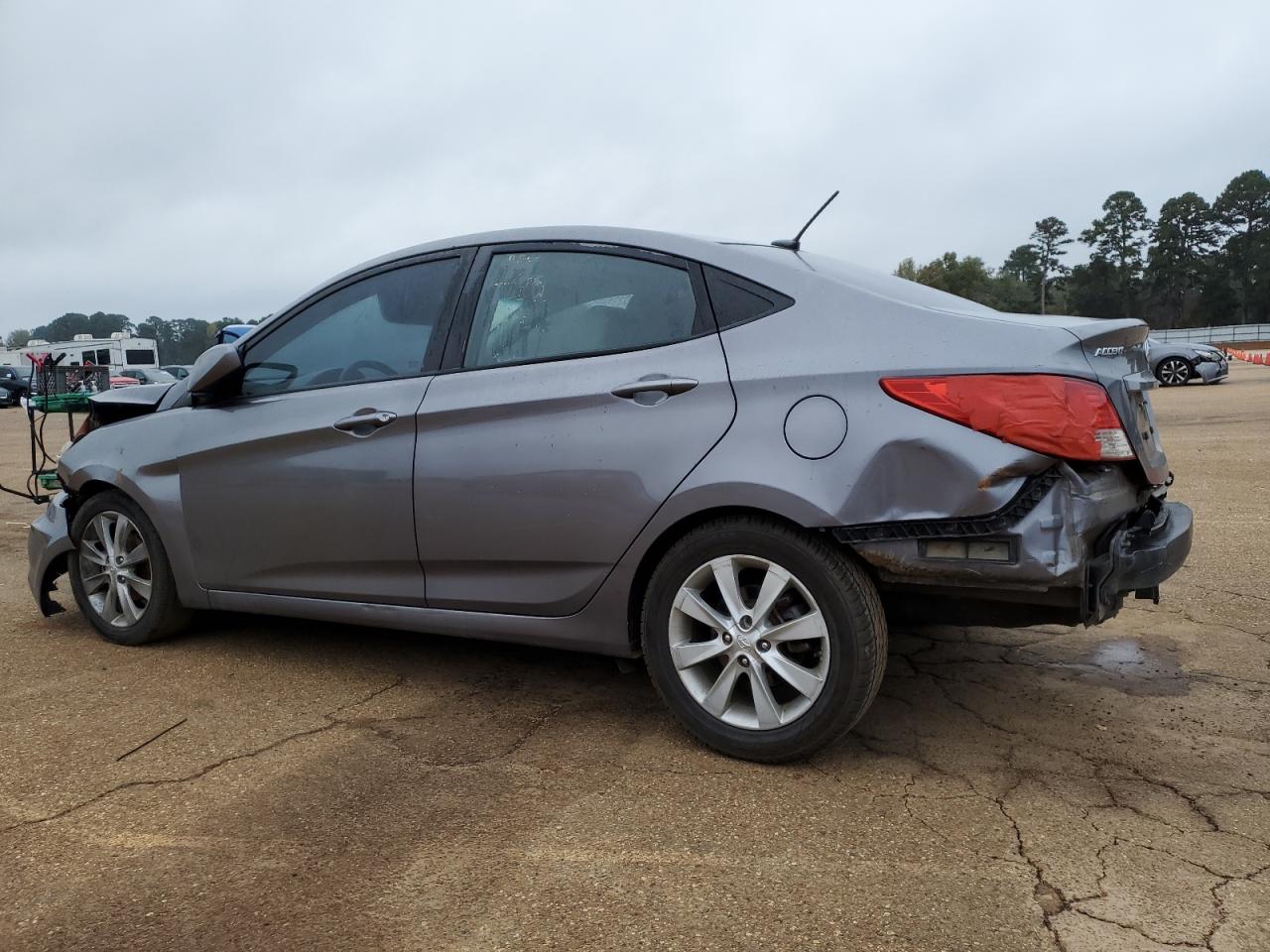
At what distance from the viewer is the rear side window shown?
3.10 metres

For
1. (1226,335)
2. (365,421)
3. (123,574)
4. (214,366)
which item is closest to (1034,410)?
(365,421)

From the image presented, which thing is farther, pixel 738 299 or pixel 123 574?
pixel 123 574

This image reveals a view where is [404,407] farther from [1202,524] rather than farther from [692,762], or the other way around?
[1202,524]

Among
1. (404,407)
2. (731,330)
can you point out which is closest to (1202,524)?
(731,330)

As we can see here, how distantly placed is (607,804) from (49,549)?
3.21 meters

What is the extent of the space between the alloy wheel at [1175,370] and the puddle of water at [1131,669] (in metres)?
18.5

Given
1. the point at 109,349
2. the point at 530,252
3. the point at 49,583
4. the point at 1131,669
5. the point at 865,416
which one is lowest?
the point at 1131,669

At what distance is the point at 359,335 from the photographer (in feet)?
12.8

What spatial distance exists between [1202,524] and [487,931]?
5.80 m

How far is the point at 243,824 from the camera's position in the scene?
2.76m

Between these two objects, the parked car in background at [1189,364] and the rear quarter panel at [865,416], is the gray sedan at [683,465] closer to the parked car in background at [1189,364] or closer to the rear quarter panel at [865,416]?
the rear quarter panel at [865,416]

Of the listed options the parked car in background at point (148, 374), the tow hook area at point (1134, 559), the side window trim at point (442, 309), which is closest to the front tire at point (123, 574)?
the side window trim at point (442, 309)

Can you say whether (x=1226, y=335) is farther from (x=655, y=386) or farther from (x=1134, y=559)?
(x=655, y=386)

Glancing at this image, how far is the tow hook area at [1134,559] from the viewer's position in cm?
278
